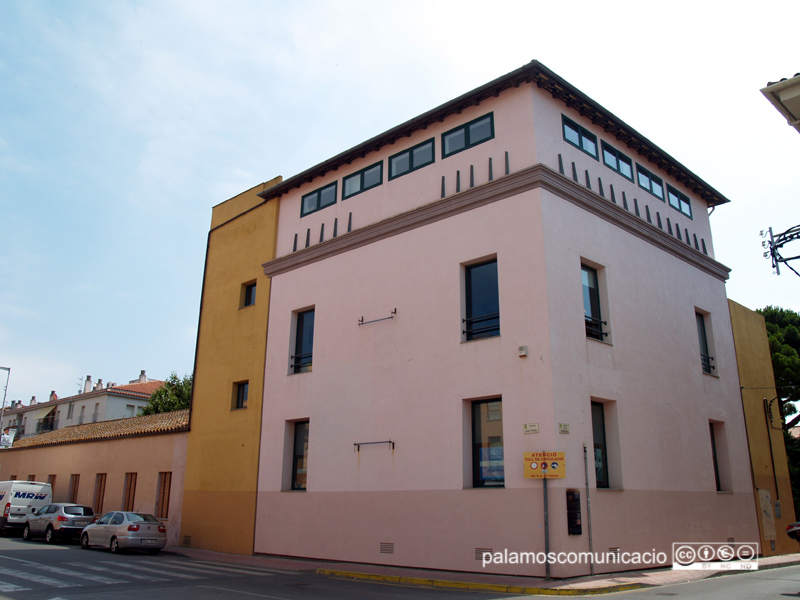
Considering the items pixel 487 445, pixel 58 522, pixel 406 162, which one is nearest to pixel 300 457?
pixel 487 445

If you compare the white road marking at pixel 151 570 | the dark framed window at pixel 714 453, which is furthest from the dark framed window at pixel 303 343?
the dark framed window at pixel 714 453

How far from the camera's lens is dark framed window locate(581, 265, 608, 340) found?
48.8ft

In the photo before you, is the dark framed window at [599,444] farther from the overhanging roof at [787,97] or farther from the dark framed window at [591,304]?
the overhanging roof at [787,97]

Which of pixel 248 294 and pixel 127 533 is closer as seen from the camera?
pixel 127 533

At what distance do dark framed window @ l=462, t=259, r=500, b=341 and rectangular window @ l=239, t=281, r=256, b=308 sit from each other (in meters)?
9.90

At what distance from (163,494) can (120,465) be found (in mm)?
3956

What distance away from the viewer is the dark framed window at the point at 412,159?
16.9 m

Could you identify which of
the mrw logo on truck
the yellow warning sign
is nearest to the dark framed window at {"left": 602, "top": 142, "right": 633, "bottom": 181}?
the yellow warning sign

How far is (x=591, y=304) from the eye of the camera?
15.2 meters

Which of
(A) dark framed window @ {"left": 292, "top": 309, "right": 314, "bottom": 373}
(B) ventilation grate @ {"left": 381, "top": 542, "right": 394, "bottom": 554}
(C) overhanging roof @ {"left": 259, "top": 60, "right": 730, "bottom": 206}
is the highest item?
(C) overhanging roof @ {"left": 259, "top": 60, "right": 730, "bottom": 206}

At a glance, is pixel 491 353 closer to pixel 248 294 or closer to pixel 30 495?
pixel 248 294

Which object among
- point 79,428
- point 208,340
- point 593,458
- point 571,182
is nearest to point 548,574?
point 593,458

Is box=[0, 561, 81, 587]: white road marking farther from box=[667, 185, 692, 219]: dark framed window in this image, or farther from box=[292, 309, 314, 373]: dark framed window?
box=[667, 185, 692, 219]: dark framed window

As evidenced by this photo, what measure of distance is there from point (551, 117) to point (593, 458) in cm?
851
